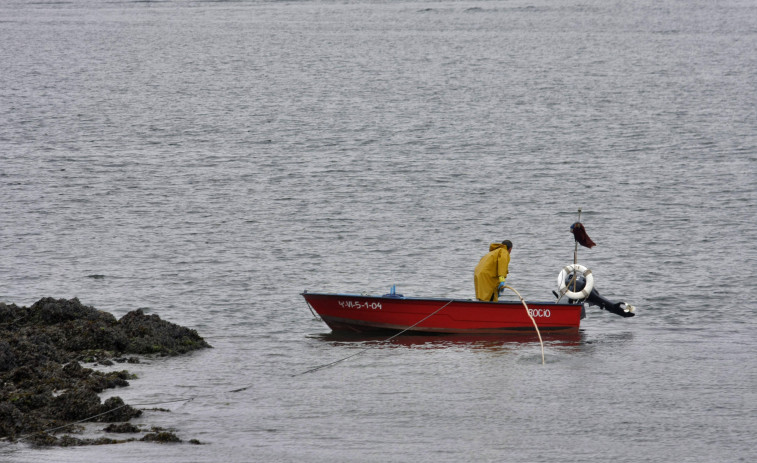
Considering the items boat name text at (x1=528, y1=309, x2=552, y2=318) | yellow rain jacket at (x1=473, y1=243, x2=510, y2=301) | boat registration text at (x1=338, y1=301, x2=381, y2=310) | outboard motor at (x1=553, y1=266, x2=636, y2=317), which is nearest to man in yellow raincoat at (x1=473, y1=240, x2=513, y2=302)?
yellow rain jacket at (x1=473, y1=243, x2=510, y2=301)

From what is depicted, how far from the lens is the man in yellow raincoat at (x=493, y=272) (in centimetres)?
2308

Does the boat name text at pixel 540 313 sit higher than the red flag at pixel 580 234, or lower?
lower

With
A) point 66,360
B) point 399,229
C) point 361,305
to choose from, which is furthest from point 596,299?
point 399,229

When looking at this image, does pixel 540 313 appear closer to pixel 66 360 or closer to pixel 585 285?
pixel 585 285

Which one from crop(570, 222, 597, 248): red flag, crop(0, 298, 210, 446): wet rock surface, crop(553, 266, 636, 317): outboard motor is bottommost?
crop(0, 298, 210, 446): wet rock surface

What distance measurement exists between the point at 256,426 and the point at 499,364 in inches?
246

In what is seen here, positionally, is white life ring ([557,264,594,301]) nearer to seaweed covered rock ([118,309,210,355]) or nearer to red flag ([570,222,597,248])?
red flag ([570,222,597,248])

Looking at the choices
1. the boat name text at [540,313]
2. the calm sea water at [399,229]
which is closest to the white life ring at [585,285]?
the calm sea water at [399,229]

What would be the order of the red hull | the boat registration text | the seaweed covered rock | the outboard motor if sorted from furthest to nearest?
the outboard motor < the boat registration text < the red hull < the seaweed covered rock

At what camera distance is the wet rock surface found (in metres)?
16.7

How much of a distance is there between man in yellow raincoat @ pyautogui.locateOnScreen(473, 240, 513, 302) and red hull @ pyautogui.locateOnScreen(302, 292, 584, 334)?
347mm

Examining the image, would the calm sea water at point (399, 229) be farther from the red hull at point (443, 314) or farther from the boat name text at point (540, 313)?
the boat name text at point (540, 313)

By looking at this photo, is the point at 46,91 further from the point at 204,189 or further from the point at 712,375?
the point at 712,375

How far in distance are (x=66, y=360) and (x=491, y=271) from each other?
9.43 metres
